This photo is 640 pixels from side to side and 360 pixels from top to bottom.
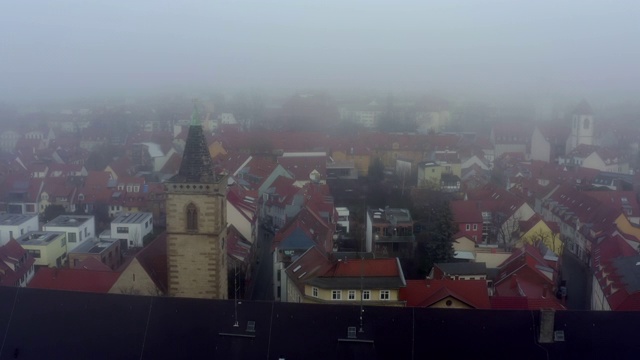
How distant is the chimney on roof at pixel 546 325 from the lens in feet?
44.9

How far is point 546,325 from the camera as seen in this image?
1373 centimetres

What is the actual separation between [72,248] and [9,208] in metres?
9.37

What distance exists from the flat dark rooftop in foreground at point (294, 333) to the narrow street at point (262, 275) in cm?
868

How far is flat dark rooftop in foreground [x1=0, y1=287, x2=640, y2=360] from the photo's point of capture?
45.1 feet

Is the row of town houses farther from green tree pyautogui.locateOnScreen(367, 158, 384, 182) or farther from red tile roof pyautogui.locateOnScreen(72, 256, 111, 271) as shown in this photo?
red tile roof pyautogui.locateOnScreen(72, 256, 111, 271)

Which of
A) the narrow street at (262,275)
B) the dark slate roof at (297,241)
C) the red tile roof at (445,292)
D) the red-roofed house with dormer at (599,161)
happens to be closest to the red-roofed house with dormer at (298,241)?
the dark slate roof at (297,241)

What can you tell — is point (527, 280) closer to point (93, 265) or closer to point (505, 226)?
point (505, 226)

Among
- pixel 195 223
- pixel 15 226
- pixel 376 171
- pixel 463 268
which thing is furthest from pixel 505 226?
pixel 15 226

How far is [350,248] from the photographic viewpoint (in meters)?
29.0

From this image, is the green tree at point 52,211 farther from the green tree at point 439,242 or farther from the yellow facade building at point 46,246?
the green tree at point 439,242

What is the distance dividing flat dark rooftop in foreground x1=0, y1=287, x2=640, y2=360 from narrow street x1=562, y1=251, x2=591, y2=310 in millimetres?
8861

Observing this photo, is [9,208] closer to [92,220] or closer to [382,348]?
[92,220]

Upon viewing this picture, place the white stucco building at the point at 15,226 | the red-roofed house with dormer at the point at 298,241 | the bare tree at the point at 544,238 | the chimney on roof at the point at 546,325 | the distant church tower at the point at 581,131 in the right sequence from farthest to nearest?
the distant church tower at the point at 581,131
the white stucco building at the point at 15,226
the bare tree at the point at 544,238
the red-roofed house with dormer at the point at 298,241
the chimney on roof at the point at 546,325

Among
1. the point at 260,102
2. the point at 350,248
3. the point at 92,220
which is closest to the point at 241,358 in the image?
the point at 350,248
